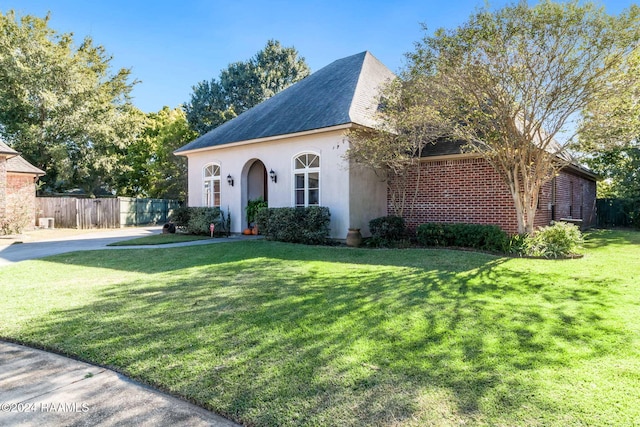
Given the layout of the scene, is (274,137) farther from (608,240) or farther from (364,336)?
(608,240)

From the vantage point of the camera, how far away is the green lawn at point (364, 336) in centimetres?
252

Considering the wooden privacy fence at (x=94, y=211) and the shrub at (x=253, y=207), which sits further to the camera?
the wooden privacy fence at (x=94, y=211)

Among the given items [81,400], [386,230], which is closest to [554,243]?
[386,230]

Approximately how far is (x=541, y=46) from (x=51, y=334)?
9832mm

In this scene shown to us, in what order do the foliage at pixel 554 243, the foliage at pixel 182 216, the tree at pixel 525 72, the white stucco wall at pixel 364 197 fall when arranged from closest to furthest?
the tree at pixel 525 72 → the foliage at pixel 554 243 → the white stucco wall at pixel 364 197 → the foliage at pixel 182 216

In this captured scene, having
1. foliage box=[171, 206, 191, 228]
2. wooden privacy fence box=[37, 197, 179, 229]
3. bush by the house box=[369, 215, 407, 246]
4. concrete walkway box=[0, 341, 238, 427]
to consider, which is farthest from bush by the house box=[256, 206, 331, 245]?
wooden privacy fence box=[37, 197, 179, 229]

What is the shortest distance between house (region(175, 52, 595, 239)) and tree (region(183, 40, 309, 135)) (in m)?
17.4

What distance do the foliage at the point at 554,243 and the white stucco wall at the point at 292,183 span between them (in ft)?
15.5


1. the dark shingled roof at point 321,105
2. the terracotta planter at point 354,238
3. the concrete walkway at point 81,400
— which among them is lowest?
the concrete walkway at point 81,400

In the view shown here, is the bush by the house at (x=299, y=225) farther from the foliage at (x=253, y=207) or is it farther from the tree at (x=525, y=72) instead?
the tree at (x=525, y=72)

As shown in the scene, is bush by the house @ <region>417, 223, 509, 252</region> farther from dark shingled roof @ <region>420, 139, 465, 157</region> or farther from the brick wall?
the brick wall

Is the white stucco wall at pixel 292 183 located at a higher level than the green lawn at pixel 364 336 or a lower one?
higher

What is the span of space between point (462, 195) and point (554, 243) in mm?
3141

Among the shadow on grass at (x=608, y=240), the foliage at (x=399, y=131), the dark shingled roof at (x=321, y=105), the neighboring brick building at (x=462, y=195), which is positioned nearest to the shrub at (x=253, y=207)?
the dark shingled roof at (x=321, y=105)
